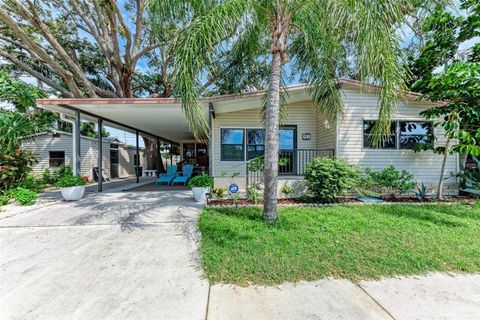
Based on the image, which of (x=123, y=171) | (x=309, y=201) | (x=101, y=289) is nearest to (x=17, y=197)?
(x=101, y=289)

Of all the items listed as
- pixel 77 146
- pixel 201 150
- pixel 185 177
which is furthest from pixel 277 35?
pixel 201 150

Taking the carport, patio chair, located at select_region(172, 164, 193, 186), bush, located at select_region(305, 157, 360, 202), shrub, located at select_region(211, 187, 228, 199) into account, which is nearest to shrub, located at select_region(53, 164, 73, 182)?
the carport

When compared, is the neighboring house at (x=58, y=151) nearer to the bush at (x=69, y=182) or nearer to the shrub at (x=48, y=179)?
the shrub at (x=48, y=179)

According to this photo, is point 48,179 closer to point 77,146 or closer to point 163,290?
point 77,146

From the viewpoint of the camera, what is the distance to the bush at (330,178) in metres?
6.14

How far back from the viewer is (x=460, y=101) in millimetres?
6434

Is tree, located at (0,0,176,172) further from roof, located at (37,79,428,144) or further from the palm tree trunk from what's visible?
the palm tree trunk

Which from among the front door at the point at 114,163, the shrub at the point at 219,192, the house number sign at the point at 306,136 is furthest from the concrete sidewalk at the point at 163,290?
the front door at the point at 114,163

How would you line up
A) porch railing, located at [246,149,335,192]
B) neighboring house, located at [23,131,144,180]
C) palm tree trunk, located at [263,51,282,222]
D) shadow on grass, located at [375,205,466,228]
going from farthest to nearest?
neighboring house, located at [23,131,144,180]
porch railing, located at [246,149,335,192]
shadow on grass, located at [375,205,466,228]
palm tree trunk, located at [263,51,282,222]

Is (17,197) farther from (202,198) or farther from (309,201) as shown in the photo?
(309,201)

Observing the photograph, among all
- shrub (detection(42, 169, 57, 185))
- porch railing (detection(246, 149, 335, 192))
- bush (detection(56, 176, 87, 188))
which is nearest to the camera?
bush (detection(56, 176, 87, 188))

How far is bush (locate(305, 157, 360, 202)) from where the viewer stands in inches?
242

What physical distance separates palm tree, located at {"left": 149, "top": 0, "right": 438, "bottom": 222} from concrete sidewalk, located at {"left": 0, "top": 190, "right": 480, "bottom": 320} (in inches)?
84.3

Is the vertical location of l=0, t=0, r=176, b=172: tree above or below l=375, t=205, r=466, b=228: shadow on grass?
above
